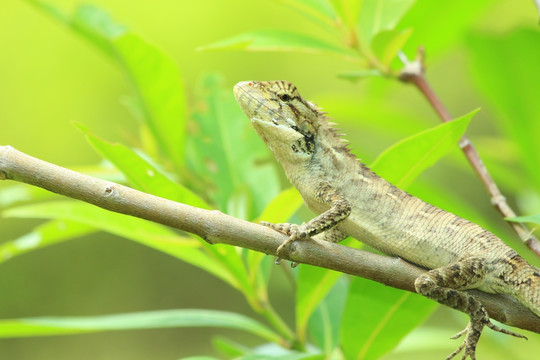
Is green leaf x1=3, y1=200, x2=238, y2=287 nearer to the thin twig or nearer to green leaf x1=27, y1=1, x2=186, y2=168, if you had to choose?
green leaf x1=27, y1=1, x2=186, y2=168

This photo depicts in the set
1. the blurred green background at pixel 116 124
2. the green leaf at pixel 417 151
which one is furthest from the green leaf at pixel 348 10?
the blurred green background at pixel 116 124

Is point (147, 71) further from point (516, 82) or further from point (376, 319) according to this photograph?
point (516, 82)

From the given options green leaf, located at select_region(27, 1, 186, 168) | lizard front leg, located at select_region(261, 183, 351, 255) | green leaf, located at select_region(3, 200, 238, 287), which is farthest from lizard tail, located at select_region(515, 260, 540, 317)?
green leaf, located at select_region(27, 1, 186, 168)

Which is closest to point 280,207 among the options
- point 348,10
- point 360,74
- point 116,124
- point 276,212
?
point 276,212

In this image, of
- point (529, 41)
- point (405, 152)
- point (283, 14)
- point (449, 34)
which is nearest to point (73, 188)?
point (405, 152)

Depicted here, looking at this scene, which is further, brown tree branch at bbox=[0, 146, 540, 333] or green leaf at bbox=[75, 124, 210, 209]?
green leaf at bbox=[75, 124, 210, 209]

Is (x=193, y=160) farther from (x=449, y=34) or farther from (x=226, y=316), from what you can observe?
(x=449, y=34)

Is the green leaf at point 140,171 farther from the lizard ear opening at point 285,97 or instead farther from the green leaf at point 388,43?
the green leaf at point 388,43
